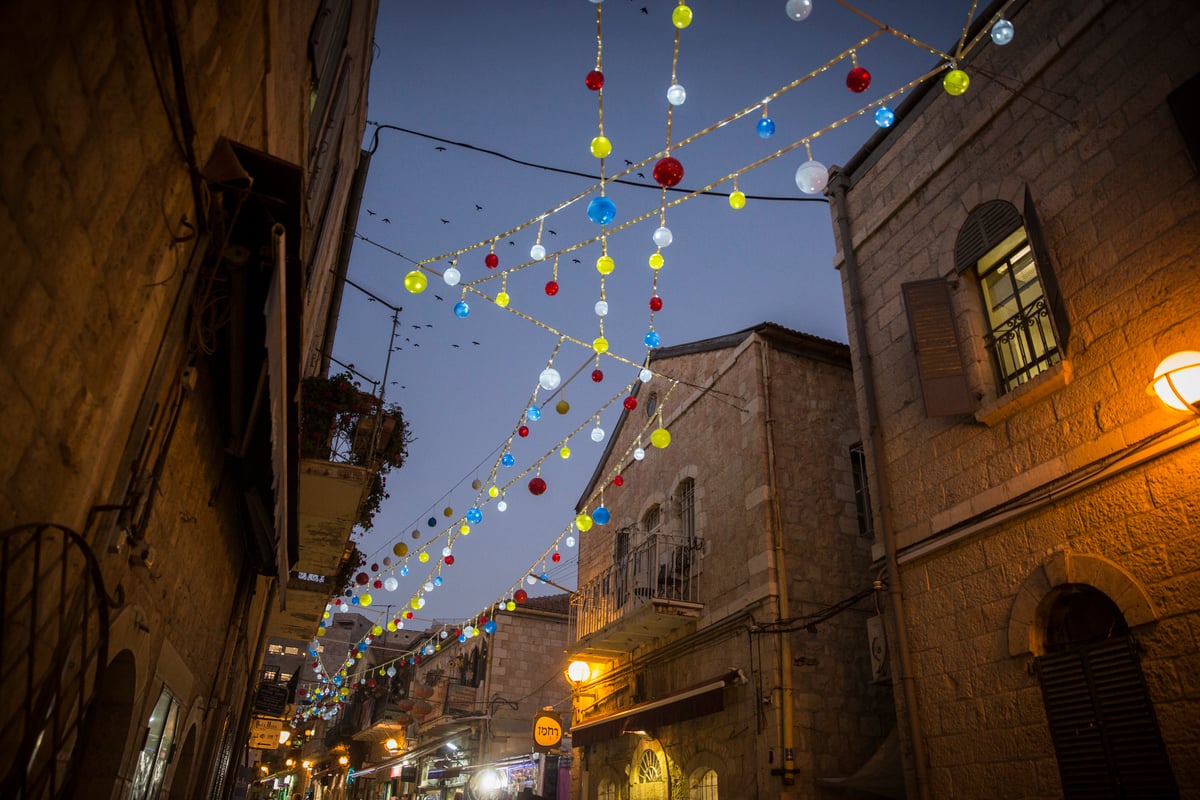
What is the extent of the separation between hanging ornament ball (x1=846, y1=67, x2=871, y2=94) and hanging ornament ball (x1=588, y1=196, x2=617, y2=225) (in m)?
1.96

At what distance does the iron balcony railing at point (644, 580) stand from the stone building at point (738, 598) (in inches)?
1.5

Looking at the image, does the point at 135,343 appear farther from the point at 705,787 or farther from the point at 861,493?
the point at 861,493

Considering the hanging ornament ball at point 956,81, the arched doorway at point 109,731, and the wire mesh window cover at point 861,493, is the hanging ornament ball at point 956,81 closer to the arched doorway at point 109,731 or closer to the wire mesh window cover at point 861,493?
the wire mesh window cover at point 861,493

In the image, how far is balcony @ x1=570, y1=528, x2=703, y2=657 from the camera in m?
10.3

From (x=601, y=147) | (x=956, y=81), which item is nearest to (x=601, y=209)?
(x=601, y=147)

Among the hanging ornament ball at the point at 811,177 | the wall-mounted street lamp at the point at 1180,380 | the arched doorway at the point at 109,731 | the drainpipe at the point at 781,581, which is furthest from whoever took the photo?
the drainpipe at the point at 781,581

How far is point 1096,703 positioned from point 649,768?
7.53 meters

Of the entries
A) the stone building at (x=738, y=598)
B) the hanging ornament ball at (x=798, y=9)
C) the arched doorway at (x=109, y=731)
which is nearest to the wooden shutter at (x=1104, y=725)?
the stone building at (x=738, y=598)

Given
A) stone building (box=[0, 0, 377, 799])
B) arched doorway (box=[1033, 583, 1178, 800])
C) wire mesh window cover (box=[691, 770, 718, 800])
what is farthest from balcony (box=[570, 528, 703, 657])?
stone building (box=[0, 0, 377, 799])

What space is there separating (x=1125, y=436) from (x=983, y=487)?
1.23m

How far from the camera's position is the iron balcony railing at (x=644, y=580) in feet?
35.8

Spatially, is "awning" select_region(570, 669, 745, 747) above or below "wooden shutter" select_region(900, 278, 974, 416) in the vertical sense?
below

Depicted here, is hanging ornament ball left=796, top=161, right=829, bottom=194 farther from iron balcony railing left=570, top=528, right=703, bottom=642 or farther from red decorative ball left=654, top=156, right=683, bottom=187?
iron balcony railing left=570, top=528, right=703, bottom=642

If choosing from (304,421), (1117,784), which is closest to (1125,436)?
(1117,784)
